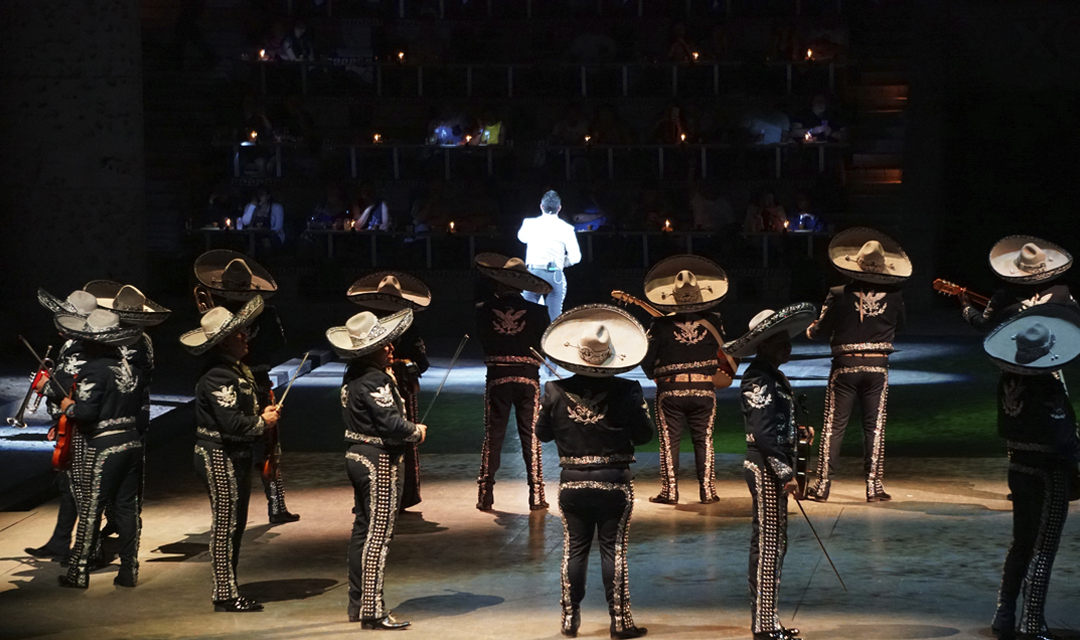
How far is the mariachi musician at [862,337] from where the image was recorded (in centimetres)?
1111

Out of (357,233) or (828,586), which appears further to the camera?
(357,233)

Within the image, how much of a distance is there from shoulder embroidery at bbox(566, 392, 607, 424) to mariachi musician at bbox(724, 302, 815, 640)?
0.74 m

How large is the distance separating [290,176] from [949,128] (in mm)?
A: 11376

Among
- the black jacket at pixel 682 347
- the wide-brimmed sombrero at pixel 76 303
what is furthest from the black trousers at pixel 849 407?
the wide-brimmed sombrero at pixel 76 303

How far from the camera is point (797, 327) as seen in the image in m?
7.84

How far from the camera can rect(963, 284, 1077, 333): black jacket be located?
1045cm

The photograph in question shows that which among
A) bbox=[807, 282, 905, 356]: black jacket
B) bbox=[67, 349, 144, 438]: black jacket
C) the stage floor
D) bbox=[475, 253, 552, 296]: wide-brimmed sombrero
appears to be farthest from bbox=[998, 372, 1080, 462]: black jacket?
bbox=[67, 349, 144, 438]: black jacket

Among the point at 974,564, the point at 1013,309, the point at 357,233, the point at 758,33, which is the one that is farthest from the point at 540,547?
the point at 758,33

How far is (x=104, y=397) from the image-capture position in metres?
9.02

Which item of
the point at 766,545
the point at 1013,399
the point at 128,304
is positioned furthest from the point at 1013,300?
the point at 128,304

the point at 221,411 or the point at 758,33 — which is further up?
the point at 758,33

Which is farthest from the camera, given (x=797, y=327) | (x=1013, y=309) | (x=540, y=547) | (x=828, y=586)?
(x=1013, y=309)

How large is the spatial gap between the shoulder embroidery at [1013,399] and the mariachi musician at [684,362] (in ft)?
10.7

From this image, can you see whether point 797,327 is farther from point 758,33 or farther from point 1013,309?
point 758,33
